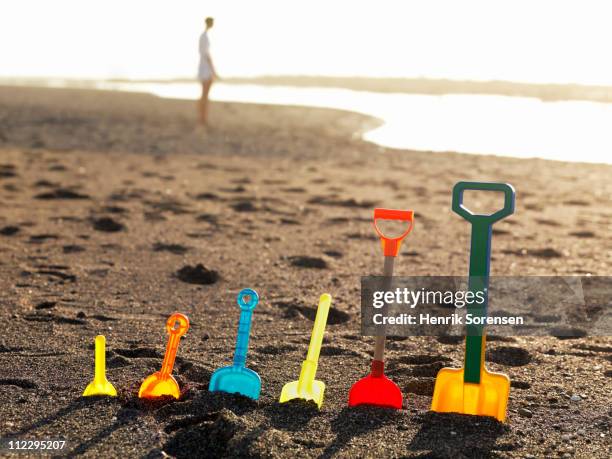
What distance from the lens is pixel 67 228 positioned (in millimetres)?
5996

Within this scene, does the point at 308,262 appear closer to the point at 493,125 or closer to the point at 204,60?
the point at 204,60

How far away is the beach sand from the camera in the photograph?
2814 mm

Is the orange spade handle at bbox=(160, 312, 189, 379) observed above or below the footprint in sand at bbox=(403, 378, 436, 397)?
above

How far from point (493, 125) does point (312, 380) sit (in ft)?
41.1

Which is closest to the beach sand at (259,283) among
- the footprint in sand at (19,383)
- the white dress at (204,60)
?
the footprint in sand at (19,383)

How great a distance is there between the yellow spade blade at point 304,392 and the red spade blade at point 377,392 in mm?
118

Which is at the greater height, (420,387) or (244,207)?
(244,207)

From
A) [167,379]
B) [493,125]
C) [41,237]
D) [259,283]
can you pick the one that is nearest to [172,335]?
[167,379]

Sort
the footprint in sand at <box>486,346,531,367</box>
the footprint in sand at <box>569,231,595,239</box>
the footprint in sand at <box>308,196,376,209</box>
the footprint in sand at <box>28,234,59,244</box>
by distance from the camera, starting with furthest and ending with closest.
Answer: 1. the footprint in sand at <box>308,196,376,209</box>
2. the footprint in sand at <box>569,231,595,239</box>
3. the footprint in sand at <box>28,234,59,244</box>
4. the footprint in sand at <box>486,346,531,367</box>

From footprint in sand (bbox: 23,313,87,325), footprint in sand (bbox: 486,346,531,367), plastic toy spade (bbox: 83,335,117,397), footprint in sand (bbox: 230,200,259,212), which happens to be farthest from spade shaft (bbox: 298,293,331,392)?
footprint in sand (bbox: 230,200,259,212)

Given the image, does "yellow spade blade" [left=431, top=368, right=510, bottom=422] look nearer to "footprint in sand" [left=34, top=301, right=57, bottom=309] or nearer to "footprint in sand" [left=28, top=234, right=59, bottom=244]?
"footprint in sand" [left=34, top=301, right=57, bottom=309]

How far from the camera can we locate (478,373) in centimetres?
295

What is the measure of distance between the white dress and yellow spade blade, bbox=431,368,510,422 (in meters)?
10.0

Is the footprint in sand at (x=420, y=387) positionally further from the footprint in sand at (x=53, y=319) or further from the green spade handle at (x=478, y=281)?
the footprint in sand at (x=53, y=319)
